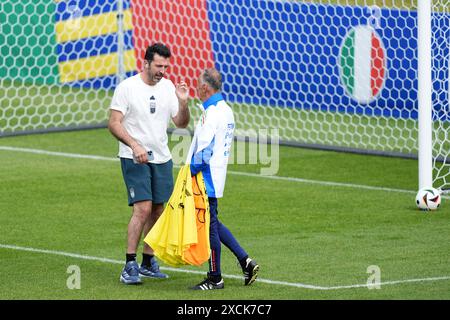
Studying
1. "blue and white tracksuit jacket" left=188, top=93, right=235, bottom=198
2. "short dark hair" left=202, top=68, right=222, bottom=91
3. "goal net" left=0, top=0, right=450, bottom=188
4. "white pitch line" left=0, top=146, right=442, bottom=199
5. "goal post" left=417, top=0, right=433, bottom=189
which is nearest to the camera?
"blue and white tracksuit jacket" left=188, top=93, right=235, bottom=198

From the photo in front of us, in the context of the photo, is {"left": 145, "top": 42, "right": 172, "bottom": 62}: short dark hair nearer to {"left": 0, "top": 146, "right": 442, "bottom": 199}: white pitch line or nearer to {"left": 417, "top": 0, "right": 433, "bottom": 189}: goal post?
{"left": 417, "top": 0, "right": 433, "bottom": 189}: goal post

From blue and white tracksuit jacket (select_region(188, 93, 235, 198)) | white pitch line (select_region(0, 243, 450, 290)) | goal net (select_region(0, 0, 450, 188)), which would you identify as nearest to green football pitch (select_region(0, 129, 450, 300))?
white pitch line (select_region(0, 243, 450, 290))

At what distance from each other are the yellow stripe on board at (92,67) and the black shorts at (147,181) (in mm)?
10482

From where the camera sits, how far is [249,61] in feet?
65.1

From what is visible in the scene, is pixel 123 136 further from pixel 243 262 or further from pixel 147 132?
pixel 243 262

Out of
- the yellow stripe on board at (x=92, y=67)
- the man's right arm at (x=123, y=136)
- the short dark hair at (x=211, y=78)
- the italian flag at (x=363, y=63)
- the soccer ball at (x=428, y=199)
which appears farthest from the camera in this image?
the yellow stripe on board at (x=92, y=67)

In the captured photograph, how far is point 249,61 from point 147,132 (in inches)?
381

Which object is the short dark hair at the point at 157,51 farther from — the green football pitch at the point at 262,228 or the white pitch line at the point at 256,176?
the white pitch line at the point at 256,176

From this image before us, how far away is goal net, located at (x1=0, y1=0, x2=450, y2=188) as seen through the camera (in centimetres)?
1844

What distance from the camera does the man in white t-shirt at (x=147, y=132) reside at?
10.1 meters

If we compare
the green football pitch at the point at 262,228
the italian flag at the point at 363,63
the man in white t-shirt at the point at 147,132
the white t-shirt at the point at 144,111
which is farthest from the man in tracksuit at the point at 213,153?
the italian flag at the point at 363,63

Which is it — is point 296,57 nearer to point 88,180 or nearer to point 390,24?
point 390,24

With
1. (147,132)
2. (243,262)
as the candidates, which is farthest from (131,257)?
(147,132)

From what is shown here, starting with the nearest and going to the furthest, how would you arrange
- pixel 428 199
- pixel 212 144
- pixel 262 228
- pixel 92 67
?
pixel 212 144 < pixel 262 228 < pixel 428 199 < pixel 92 67
